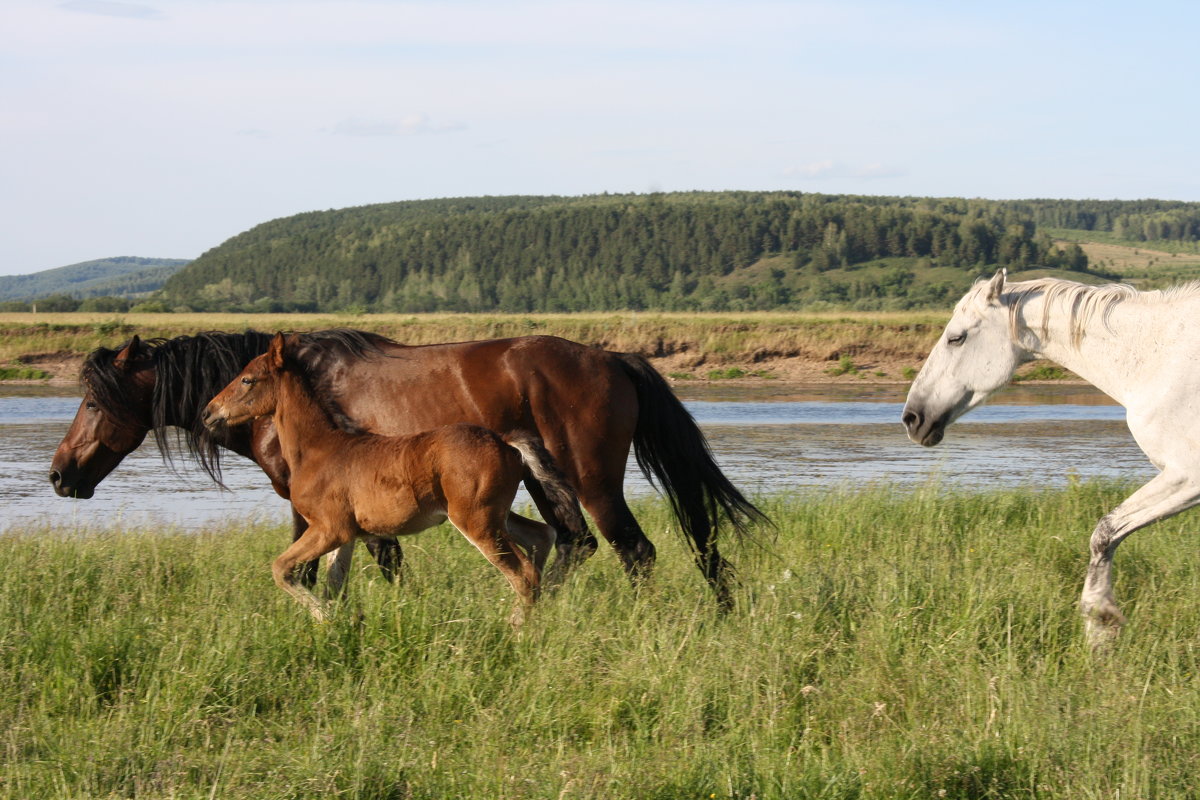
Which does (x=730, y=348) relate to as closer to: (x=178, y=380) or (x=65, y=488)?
(x=178, y=380)

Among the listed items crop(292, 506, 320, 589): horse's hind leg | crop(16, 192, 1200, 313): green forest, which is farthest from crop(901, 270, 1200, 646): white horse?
crop(16, 192, 1200, 313): green forest

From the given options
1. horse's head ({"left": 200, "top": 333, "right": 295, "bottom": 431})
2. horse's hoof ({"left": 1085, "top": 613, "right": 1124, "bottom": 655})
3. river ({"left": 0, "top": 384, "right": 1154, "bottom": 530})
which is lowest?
river ({"left": 0, "top": 384, "right": 1154, "bottom": 530})

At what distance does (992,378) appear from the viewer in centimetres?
605

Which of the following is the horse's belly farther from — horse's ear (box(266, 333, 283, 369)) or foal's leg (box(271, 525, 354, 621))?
horse's ear (box(266, 333, 283, 369))

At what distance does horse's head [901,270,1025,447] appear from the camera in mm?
6027

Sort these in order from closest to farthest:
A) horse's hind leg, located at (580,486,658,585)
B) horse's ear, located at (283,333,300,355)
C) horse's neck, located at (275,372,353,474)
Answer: horse's neck, located at (275,372,353,474)
horse's hind leg, located at (580,486,658,585)
horse's ear, located at (283,333,300,355)

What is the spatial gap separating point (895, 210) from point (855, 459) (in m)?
123

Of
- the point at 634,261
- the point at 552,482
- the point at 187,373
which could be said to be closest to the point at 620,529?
the point at 552,482

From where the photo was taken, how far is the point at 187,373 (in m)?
7.09

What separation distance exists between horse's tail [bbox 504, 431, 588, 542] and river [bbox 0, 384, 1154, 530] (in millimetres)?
3964

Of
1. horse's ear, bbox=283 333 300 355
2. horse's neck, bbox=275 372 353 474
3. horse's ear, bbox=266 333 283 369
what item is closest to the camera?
horse's neck, bbox=275 372 353 474

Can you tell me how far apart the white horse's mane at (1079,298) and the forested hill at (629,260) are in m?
92.4

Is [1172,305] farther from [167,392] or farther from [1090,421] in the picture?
[1090,421]

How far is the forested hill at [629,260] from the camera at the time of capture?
11306 centimetres
